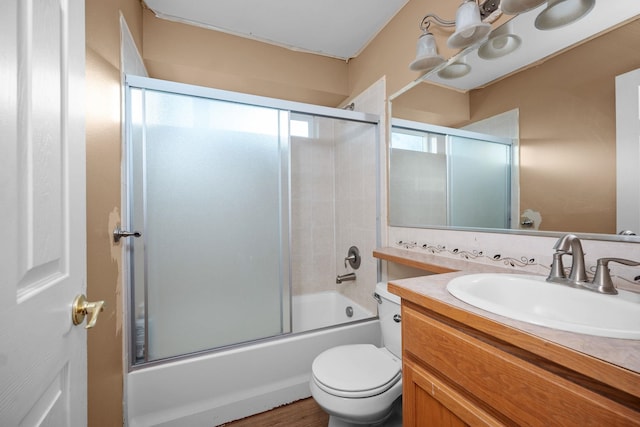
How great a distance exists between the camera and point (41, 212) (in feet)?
1.51

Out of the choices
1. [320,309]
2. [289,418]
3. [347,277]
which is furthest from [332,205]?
[289,418]

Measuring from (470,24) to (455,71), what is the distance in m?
0.26

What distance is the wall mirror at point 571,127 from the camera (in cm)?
80

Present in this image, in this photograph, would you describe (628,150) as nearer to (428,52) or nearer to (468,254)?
(468,254)

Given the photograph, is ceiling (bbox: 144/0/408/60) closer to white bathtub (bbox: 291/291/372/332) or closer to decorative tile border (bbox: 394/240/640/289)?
decorative tile border (bbox: 394/240/640/289)

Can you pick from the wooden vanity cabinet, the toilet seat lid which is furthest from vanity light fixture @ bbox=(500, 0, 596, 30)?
the toilet seat lid

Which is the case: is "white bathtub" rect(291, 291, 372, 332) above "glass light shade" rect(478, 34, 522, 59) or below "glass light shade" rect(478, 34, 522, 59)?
below

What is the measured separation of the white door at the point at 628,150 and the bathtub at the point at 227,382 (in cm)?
144

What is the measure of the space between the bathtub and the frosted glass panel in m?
1.07

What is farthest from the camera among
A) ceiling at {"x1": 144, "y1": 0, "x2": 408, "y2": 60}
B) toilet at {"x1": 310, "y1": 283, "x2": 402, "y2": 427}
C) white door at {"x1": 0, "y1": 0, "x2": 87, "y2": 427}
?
ceiling at {"x1": 144, "y1": 0, "x2": 408, "y2": 60}

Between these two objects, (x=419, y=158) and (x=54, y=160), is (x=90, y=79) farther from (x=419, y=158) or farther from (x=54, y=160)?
(x=419, y=158)

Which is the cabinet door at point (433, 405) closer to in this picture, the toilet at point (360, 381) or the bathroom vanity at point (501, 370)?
the bathroom vanity at point (501, 370)

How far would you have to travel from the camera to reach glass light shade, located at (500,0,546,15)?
3.08 feet

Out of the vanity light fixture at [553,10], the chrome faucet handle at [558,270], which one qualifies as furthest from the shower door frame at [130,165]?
the chrome faucet handle at [558,270]
